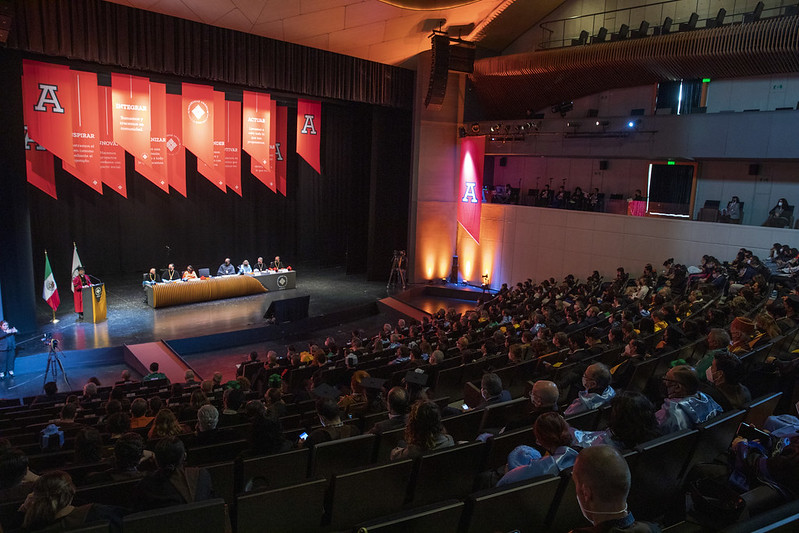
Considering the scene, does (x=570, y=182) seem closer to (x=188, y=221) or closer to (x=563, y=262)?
(x=563, y=262)

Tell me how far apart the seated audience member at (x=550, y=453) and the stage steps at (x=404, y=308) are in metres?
12.0

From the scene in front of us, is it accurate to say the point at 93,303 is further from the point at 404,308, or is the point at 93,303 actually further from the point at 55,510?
the point at 55,510

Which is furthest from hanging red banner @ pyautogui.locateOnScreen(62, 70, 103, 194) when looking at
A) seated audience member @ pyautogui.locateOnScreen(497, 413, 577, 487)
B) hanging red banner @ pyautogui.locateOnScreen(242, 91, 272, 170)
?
seated audience member @ pyautogui.locateOnScreen(497, 413, 577, 487)

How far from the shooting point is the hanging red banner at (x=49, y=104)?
11492 millimetres

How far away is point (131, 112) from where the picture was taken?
512 inches

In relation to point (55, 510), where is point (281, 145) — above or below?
above

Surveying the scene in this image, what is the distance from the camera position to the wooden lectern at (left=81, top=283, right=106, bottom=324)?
1237 cm

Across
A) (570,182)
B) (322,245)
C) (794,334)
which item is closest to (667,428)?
(794,334)

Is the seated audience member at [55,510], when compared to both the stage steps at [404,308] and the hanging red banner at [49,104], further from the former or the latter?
the stage steps at [404,308]

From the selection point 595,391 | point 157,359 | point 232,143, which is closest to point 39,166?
point 232,143

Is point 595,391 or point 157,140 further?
point 157,140

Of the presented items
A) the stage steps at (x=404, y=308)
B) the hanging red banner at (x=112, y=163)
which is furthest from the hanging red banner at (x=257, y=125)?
the stage steps at (x=404, y=308)

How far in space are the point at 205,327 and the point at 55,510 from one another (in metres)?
10.5

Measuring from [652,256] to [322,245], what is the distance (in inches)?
424
